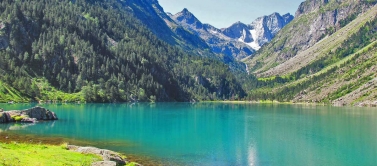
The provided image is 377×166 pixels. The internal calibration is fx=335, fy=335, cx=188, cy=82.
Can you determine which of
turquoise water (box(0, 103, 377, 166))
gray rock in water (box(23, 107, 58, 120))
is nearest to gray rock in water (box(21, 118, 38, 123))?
gray rock in water (box(23, 107, 58, 120))

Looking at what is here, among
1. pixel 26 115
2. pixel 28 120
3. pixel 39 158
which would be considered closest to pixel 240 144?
pixel 39 158

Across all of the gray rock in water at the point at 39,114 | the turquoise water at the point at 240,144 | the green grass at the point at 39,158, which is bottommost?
the turquoise water at the point at 240,144

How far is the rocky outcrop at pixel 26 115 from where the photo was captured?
3499 inches

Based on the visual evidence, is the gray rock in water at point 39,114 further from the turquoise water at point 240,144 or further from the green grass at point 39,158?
the green grass at point 39,158

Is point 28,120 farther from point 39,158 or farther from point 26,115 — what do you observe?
point 39,158

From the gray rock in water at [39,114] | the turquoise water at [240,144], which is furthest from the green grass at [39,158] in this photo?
the gray rock in water at [39,114]

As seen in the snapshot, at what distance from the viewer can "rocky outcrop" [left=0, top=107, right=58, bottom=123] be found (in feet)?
292

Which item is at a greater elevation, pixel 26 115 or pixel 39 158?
pixel 26 115

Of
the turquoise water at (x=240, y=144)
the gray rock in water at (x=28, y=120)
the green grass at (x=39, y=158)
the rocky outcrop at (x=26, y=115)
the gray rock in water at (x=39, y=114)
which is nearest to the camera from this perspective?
the green grass at (x=39, y=158)

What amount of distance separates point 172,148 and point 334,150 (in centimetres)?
3130

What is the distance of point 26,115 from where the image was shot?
95500 millimetres

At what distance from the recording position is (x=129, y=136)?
7588 cm

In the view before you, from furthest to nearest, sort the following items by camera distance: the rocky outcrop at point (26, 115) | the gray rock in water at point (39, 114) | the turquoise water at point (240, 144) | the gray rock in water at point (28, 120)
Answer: the gray rock in water at point (39, 114) → the gray rock in water at point (28, 120) → the rocky outcrop at point (26, 115) → the turquoise water at point (240, 144)

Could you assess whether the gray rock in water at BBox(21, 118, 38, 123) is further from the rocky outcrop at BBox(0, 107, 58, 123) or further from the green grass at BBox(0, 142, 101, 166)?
the green grass at BBox(0, 142, 101, 166)
